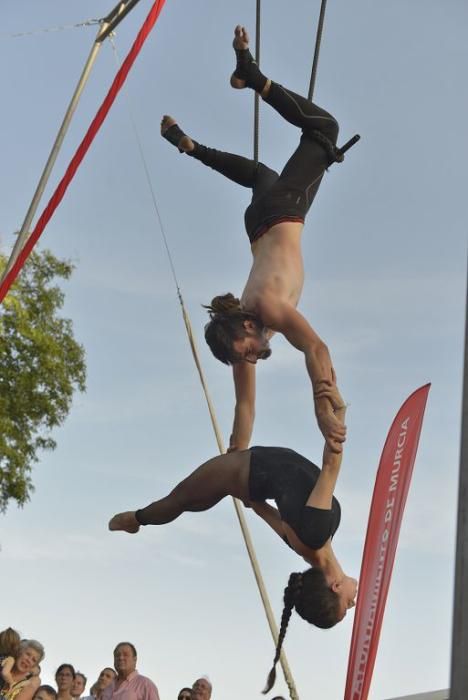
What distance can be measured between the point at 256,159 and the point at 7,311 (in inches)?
271

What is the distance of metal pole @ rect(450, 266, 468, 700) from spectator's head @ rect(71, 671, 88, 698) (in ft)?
12.7

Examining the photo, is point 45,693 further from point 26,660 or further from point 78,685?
point 78,685

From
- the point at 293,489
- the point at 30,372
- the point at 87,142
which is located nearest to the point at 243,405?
the point at 293,489

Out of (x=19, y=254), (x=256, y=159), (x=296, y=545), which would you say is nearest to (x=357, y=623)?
(x=296, y=545)

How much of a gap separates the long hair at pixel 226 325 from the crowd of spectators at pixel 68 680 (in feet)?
5.78

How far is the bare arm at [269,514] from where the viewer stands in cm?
574

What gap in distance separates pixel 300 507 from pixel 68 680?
75.2 inches

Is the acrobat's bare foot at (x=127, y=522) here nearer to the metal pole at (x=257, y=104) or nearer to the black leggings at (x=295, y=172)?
the black leggings at (x=295, y=172)

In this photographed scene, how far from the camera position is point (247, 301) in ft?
19.7

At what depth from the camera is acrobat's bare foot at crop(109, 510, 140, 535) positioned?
613 cm

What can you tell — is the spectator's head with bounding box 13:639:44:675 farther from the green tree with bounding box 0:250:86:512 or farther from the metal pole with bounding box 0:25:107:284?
the green tree with bounding box 0:250:86:512

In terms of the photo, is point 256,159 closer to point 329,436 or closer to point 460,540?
point 329,436

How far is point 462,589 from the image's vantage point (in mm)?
3203

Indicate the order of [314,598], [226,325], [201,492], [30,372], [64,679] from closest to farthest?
[314,598], [201,492], [226,325], [64,679], [30,372]
